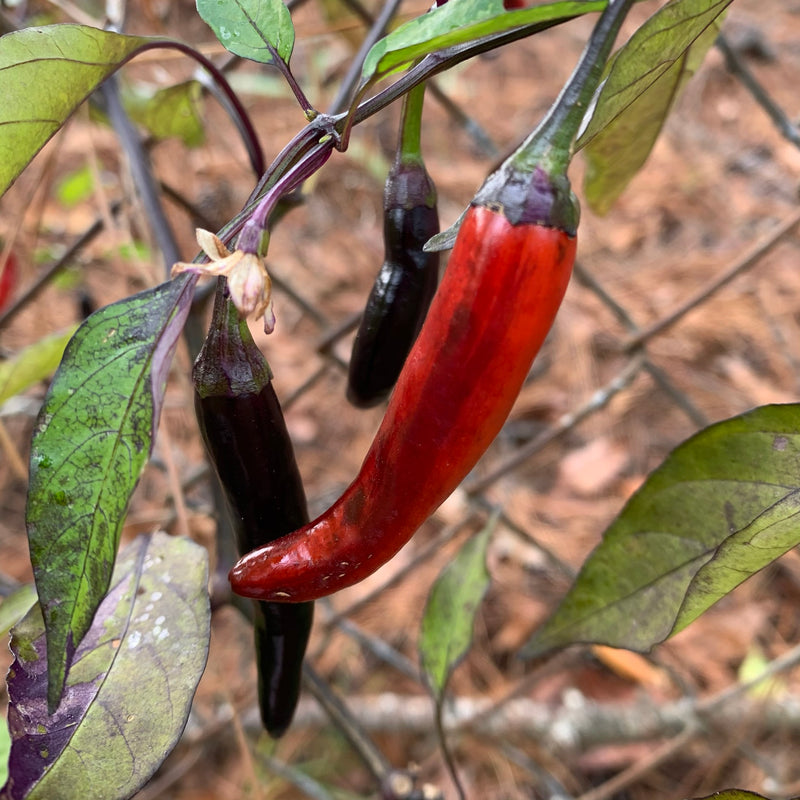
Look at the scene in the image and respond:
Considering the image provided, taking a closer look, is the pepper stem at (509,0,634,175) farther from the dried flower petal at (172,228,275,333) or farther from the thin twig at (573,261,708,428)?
the thin twig at (573,261,708,428)

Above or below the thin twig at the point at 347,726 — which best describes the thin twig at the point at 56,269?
above

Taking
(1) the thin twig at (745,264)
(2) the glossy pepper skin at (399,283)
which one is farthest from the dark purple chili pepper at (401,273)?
(1) the thin twig at (745,264)

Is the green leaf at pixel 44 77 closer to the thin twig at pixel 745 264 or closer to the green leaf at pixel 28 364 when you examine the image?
the green leaf at pixel 28 364

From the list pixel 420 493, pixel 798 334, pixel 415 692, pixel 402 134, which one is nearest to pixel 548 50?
pixel 798 334

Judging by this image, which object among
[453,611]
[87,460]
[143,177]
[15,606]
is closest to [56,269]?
[143,177]

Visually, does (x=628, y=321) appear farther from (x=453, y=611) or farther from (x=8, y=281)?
(x=8, y=281)

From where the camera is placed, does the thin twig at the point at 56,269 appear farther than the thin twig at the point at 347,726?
Yes
